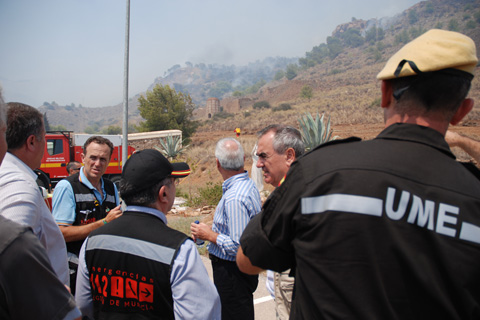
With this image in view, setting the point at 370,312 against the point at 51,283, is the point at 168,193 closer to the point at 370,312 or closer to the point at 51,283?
the point at 51,283

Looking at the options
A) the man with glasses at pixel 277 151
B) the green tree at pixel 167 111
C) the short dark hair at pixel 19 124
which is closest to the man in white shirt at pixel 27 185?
the short dark hair at pixel 19 124

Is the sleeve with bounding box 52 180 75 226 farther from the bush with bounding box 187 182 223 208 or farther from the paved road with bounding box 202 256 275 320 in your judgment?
the bush with bounding box 187 182 223 208

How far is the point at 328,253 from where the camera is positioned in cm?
102

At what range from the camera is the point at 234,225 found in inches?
104

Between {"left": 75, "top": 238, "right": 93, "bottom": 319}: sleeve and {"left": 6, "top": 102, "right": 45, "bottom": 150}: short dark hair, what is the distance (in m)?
0.78

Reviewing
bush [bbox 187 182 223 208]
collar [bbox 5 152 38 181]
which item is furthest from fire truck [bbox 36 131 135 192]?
collar [bbox 5 152 38 181]

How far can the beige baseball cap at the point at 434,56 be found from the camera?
1067 millimetres

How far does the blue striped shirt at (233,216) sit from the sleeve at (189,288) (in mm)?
955

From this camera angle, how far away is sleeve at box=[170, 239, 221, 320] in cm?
158

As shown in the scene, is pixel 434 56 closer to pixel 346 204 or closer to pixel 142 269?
pixel 346 204

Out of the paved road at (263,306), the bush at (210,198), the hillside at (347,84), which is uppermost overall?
the hillside at (347,84)

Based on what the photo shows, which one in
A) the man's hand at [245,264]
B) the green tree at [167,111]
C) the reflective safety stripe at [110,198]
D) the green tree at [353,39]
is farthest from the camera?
the green tree at [353,39]

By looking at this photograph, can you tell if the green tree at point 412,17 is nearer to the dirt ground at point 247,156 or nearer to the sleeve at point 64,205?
the dirt ground at point 247,156

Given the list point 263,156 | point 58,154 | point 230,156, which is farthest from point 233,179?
point 58,154
